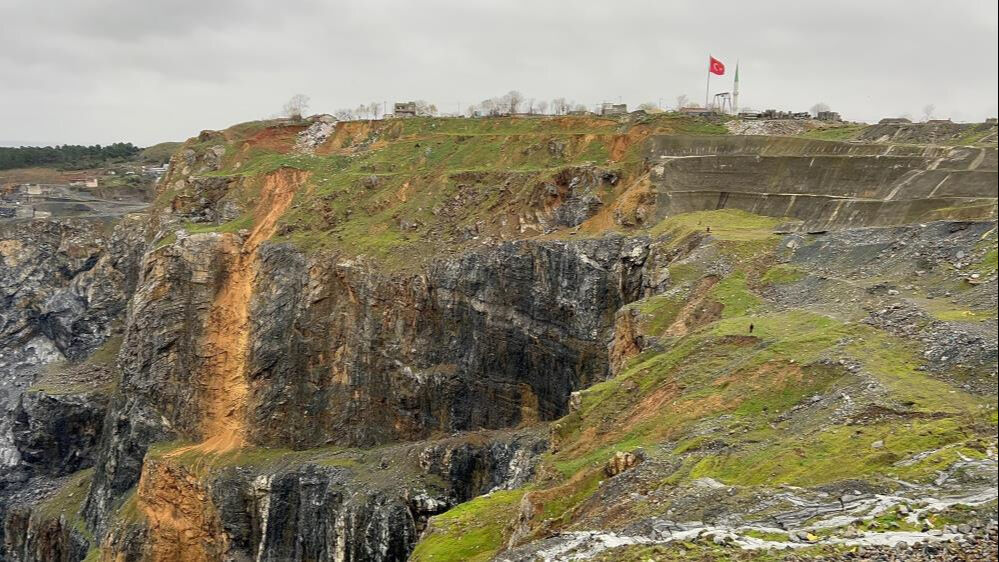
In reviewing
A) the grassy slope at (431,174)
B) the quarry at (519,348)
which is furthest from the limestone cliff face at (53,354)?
the grassy slope at (431,174)

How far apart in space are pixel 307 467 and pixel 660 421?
1057 inches

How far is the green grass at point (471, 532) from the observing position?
22.6 meters

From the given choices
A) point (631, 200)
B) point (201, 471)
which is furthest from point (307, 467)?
point (631, 200)

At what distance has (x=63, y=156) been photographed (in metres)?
119

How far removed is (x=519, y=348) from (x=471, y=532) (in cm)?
1850

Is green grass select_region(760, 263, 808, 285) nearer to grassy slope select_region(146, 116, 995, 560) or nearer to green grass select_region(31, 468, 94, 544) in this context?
grassy slope select_region(146, 116, 995, 560)

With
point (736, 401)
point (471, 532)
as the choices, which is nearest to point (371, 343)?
point (471, 532)

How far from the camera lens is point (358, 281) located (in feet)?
151

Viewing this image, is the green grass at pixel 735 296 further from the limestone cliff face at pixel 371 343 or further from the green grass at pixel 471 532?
the green grass at pixel 471 532

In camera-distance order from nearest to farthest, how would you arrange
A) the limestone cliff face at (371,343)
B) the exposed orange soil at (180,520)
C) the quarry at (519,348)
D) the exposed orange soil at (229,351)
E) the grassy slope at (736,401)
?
the grassy slope at (736,401) < the quarry at (519,348) < the limestone cliff face at (371,343) < the exposed orange soil at (180,520) < the exposed orange soil at (229,351)

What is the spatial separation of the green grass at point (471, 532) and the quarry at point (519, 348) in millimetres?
132

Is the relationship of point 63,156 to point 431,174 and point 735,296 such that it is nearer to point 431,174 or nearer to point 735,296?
point 431,174

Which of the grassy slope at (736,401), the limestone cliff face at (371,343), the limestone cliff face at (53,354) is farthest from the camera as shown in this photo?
the limestone cliff face at (53,354)

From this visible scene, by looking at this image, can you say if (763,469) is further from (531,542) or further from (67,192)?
(67,192)
